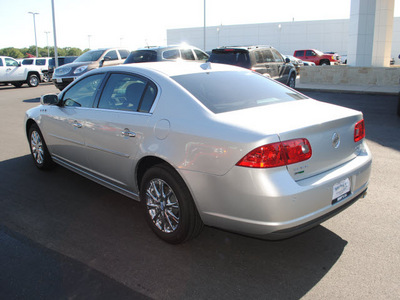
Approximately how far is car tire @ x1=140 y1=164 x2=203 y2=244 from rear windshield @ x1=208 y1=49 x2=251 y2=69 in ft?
27.3

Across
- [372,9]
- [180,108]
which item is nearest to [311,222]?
[180,108]

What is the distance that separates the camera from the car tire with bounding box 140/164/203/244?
3.19 metres

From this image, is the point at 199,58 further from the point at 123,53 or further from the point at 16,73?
the point at 16,73

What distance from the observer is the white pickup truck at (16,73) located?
21234mm

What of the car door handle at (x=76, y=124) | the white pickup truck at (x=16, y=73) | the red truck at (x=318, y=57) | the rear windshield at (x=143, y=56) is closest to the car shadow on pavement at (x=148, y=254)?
the car door handle at (x=76, y=124)

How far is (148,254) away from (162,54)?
10.5 m

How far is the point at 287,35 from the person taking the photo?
224 ft

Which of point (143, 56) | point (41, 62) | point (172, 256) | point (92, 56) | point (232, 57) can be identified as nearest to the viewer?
point (172, 256)

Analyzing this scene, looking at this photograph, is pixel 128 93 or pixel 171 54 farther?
pixel 171 54

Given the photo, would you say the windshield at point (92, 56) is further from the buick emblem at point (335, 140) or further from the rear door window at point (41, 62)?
the buick emblem at point (335, 140)

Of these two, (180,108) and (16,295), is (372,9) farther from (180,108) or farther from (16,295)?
(16,295)

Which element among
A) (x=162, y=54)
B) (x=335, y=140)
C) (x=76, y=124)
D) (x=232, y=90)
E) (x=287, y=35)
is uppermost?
(x=287, y=35)

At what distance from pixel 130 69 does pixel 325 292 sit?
287 centimetres

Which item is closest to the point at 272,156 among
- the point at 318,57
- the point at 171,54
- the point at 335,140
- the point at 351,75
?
the point at 335,140
